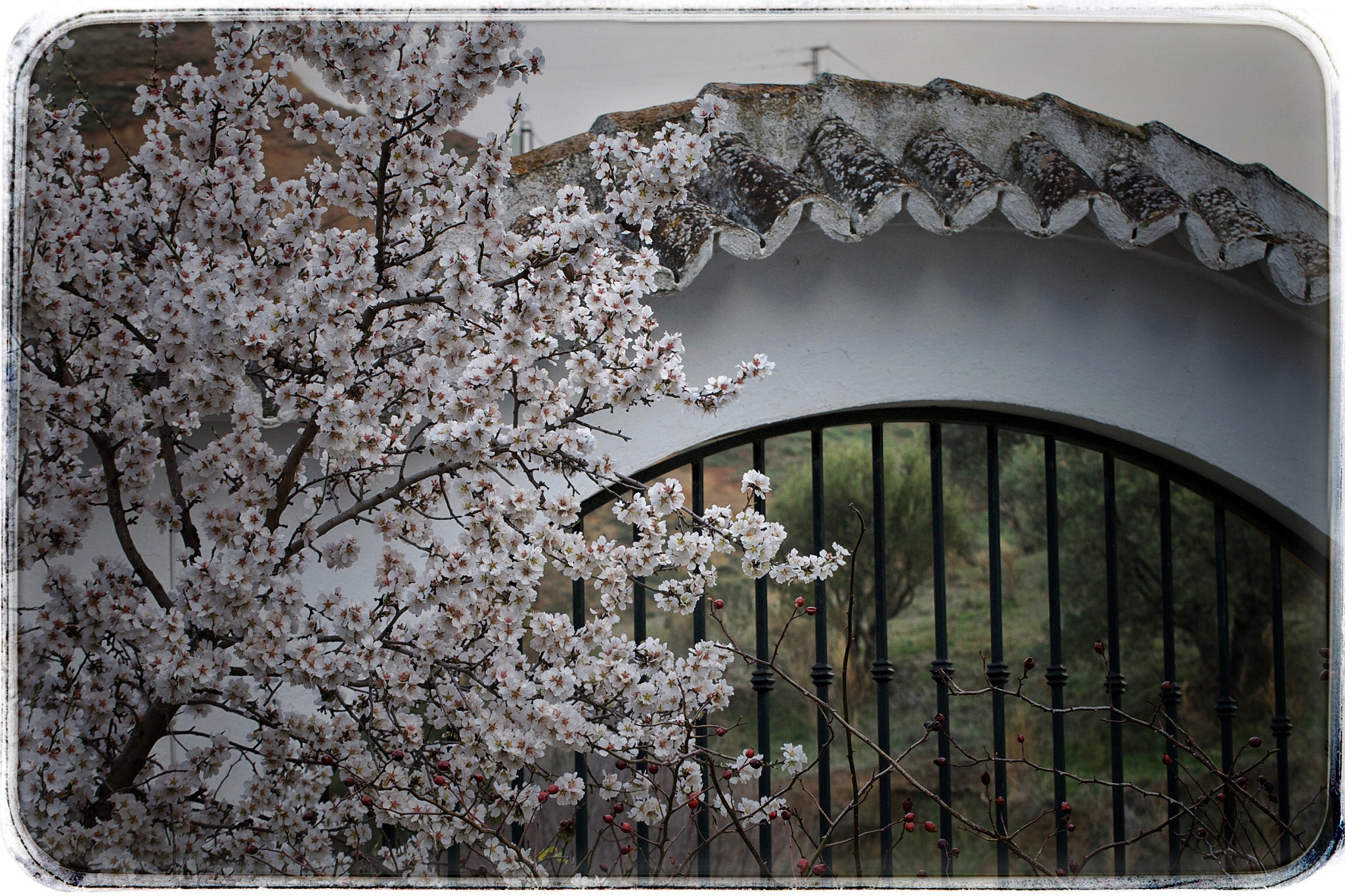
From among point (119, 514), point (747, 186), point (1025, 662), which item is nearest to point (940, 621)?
point (1025, 662)

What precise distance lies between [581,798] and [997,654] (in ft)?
1.82

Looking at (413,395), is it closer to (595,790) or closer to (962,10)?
(595,790)

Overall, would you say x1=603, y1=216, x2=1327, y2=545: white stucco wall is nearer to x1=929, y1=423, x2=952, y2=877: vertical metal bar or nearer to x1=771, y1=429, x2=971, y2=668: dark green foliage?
x1=929, y1=423, x2=952, y2=877: vertical metal bar

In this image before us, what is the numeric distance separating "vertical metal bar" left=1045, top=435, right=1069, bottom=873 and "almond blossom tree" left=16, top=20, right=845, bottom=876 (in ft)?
1.18

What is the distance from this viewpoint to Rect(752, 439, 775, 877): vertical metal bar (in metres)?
1.04

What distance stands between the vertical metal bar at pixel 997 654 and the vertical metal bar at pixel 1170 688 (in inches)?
6.7

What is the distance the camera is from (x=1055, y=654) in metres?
1.18

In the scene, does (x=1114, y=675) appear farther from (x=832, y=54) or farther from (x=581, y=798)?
(x=832, y=54)

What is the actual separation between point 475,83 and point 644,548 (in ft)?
1.57

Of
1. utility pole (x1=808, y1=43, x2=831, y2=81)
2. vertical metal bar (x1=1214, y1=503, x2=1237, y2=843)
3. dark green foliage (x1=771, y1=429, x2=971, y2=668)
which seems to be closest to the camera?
utility pole (x1=808, y1=43, x2=831, y2=81)

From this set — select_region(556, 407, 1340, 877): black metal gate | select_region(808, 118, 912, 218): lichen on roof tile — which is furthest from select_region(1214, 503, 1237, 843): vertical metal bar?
select_region(808, 118, 912, 218): lichen on roof tile

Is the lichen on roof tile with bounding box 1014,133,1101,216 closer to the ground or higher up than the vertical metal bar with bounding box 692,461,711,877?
higher up

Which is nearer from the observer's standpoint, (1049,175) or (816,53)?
(816,53)

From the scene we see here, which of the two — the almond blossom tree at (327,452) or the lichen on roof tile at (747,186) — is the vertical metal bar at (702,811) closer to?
the almond blossom tree at (327,452)
